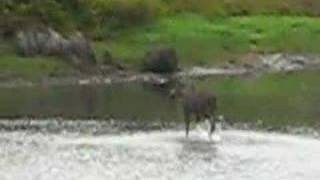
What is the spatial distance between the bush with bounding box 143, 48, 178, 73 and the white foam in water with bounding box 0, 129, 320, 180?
31.0 meters

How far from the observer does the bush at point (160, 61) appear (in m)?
71.6

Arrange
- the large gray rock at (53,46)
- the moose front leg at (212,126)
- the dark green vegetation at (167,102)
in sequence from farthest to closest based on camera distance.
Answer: the large gray rock at (53,46), the dark green vegetation at (167,102), the moose front leg at (212,126)

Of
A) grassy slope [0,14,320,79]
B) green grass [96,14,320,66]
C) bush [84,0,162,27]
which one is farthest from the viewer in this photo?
bush [84,0,162,27]

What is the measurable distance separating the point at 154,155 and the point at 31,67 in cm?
3383

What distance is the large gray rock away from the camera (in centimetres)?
7150

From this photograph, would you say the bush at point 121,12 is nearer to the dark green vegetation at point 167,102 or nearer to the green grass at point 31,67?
the green grass at point 31,67

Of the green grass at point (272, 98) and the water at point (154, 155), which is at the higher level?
the water at point (154, 155)

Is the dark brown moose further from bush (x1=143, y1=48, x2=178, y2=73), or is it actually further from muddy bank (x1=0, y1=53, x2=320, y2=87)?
bush (x1=143, y1=48, x2=178, y2=73)

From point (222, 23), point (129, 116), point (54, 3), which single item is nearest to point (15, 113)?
point (129, 116)

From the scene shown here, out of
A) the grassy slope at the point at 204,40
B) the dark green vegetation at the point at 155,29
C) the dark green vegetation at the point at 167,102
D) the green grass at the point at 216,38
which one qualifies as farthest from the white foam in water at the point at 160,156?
the green grass at the point at 216,38

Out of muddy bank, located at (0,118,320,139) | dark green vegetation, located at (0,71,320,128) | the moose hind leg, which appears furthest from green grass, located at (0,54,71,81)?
the moose hind leg

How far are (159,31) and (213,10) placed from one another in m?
11.3

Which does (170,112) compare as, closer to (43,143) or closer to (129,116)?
(129,116)

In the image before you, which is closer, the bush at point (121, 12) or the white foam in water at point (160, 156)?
the white foam in water at point (160, 156)
